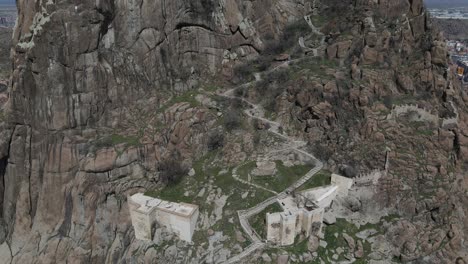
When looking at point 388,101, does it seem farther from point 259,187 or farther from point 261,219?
point 261,219

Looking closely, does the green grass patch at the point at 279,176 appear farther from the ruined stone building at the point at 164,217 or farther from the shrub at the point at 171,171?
the ruined stone building at the point at 164,217

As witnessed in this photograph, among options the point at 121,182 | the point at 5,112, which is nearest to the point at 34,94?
the point at 5,112

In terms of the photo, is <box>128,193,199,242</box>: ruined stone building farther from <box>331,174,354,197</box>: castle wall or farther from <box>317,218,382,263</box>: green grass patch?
<box>331,174,354,197</box>: castle wall

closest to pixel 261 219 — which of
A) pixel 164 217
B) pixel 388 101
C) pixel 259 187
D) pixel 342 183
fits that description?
pixel 259 187

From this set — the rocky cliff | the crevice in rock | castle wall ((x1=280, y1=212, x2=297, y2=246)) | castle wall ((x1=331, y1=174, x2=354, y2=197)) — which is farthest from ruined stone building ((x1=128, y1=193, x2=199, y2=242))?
the crevice in rock

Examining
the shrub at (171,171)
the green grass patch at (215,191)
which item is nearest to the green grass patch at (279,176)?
the green grass patch at (215,191)
